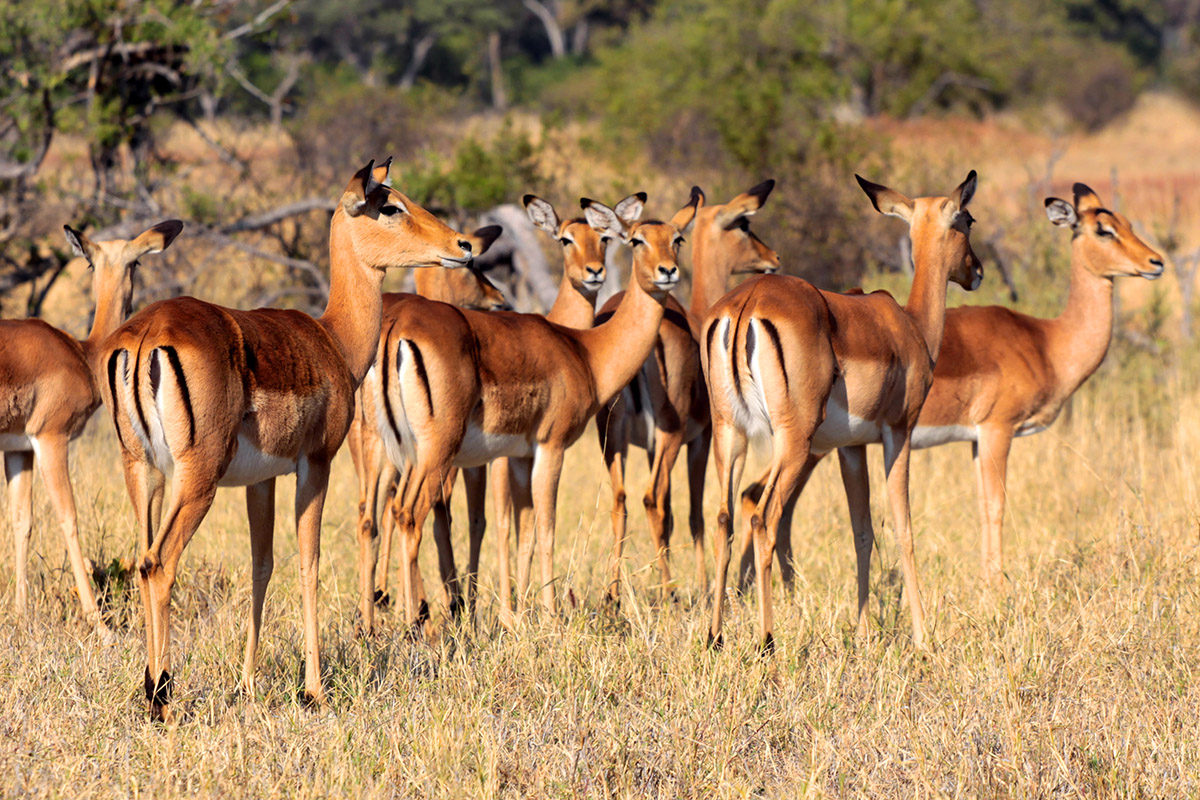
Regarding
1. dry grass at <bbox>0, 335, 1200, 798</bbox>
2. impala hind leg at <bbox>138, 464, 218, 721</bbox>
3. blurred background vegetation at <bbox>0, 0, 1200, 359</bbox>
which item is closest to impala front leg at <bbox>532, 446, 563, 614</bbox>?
dry grass at <bbox>0, 335, 1200, 798</bbox>

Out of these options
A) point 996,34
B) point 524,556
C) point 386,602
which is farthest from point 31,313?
point 996,34

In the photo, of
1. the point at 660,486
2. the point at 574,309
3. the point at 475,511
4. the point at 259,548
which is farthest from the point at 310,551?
the point at 574,309

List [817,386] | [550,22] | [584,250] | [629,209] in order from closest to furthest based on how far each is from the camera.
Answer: [817,386], [584,250], [629,209], [550,22]

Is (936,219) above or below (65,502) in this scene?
above

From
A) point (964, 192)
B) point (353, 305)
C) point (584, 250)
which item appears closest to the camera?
point (353, 305)

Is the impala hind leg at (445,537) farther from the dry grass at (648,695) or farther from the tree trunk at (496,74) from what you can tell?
the tree trunk at (496,74)

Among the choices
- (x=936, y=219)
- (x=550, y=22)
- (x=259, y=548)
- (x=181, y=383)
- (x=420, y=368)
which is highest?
(x=550, y=22)

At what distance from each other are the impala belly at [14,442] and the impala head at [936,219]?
3447mm

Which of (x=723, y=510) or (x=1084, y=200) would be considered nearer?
(x=723, y=510)

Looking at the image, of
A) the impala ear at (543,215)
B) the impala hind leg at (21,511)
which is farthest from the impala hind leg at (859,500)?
the impala hind leg at (21,511)

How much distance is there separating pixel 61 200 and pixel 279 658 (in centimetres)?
657

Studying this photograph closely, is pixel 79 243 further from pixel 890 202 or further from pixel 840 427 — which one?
pixel 890 202

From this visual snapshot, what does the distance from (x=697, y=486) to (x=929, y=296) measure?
1.51 m

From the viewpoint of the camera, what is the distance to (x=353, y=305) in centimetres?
400
